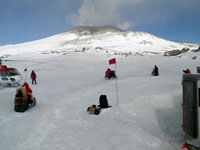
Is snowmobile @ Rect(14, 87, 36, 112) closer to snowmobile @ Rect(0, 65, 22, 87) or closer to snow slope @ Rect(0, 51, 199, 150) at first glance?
snow slope @ Rect(0, 51, 199, 150)

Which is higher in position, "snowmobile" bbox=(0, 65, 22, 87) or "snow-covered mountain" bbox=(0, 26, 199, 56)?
"snow-covered mountain" bbox=(0, 26, 199, 56)

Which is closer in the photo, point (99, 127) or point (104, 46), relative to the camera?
point (99, 127)

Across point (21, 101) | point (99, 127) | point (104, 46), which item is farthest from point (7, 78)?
point (104, 46)

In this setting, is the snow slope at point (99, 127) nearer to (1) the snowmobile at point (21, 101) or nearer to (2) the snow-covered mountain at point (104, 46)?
(1) the snowmobile at point (21, 101)

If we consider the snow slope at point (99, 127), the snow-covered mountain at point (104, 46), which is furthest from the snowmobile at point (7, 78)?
the snow-covered mountain at point (104, 46)

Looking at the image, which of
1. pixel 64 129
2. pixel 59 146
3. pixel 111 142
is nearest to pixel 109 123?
pixel 111 142

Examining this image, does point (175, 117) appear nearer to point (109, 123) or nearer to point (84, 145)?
point (109, 123)

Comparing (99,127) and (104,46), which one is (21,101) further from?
(104,46)

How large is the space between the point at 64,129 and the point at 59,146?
121cm

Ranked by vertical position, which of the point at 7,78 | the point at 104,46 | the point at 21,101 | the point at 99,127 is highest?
the point at 104,46

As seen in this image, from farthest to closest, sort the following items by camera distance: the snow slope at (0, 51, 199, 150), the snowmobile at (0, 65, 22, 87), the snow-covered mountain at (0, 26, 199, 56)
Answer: the snow-covered mountain at (0, 26, 199, 56) < the snowmobile at (0, 65, 22, 87) < the snow slope at (0, 51, 199, 150)

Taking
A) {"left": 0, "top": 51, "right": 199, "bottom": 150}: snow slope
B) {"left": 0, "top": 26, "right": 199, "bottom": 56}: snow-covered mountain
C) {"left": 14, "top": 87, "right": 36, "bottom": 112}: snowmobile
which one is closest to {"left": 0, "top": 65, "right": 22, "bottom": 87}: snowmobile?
{"left": 0, "top": 51, "right": 199, "bottom": 150}: snow slope

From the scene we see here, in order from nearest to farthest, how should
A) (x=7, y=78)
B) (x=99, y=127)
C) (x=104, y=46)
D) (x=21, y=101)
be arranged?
(x=99, y=127) < (x=21, y=101) < (x=7, y=78) < (x=104, y=46)

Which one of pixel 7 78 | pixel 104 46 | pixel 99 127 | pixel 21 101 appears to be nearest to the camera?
pixel 99 127
